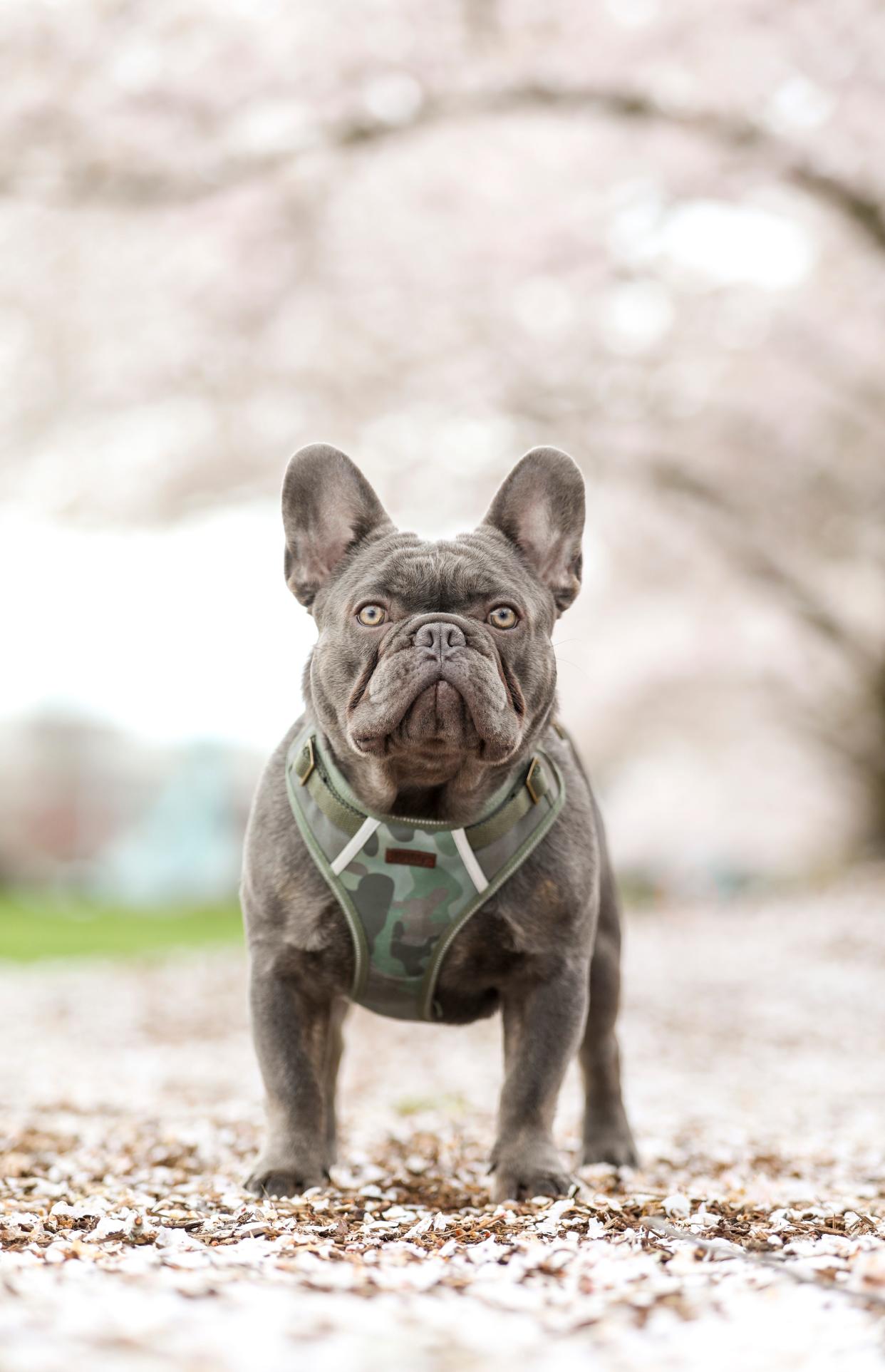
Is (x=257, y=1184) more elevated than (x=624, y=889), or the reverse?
(x=624, y=889)

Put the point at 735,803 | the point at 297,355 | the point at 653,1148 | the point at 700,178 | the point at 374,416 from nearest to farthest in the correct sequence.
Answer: the point at 653,1148 → the point at 700,178 → the point at 297,355 → the point at 374,416 → the point at 735,803

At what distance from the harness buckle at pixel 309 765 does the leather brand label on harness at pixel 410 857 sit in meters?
0.35

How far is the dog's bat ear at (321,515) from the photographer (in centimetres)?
393

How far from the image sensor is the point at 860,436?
1611 cm

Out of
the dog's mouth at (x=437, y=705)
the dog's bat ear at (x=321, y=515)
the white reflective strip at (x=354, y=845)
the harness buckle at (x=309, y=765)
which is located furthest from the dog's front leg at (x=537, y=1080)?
the dog's bat ear at (x=321, y=515)

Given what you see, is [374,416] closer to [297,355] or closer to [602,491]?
[297,355]

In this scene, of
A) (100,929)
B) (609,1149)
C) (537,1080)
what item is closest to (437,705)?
(537,1080)

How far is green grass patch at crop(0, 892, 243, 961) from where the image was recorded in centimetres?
1853

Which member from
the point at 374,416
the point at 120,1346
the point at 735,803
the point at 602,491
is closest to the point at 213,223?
the point at 374,416

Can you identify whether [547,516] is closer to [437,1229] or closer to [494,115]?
[437,1229]

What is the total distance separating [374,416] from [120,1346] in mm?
14289

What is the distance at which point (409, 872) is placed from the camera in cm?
363

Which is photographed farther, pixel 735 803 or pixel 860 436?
pixel 735 803

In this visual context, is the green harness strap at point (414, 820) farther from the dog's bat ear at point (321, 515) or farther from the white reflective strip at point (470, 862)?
the dog's bat ear at point (321, 515)
